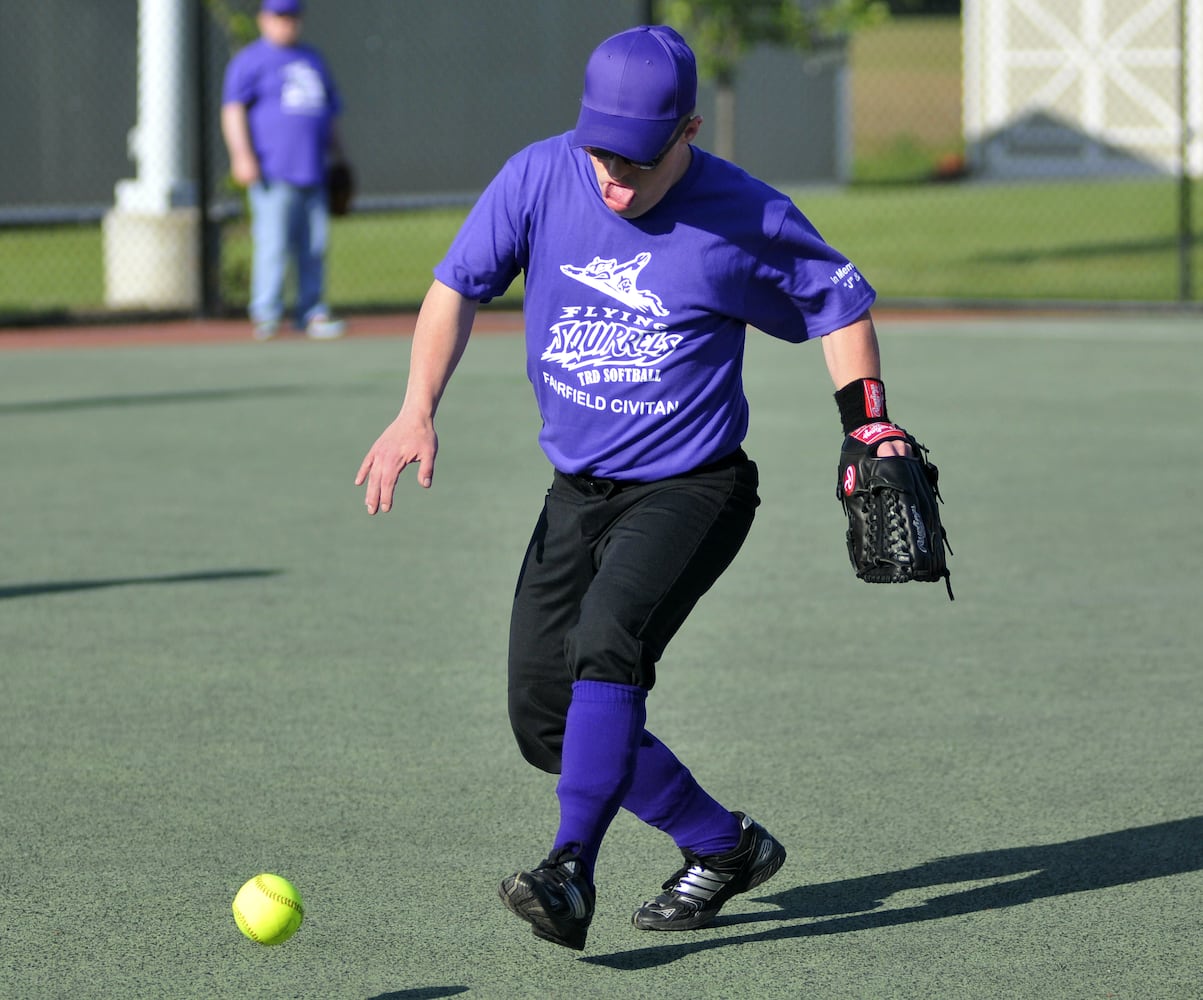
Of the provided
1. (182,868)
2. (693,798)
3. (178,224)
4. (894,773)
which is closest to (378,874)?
(182,868)

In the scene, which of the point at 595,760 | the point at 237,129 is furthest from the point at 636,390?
the point at 237,129

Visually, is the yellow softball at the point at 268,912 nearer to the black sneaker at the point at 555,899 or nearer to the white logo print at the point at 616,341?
the black sneaker at the point at 555,899

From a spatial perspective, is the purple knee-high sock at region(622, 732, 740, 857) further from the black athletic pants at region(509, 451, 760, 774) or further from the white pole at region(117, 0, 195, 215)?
the white pole at region(117, 0, 195, 215)

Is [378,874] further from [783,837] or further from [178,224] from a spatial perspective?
[178,224]

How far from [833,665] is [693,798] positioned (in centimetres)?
238

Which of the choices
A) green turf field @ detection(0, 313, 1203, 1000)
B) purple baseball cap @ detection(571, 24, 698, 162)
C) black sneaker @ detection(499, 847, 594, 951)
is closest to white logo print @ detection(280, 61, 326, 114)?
green turf field @ detection(0, 313, 1203, 1000)

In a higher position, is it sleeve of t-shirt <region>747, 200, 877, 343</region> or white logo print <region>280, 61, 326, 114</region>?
white logo print <region>280, 61, 326, 114</region>

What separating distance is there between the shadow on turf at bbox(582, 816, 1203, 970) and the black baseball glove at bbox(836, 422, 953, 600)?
0.77 meters

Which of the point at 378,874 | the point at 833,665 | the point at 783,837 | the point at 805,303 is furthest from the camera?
the point at 833,665

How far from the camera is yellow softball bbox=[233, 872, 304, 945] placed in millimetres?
4160

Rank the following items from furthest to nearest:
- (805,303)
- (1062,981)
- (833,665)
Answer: (833,665) → (805,303) → (1062,981)

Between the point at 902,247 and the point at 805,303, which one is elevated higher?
the point at 805,303

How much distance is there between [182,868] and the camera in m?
4.73

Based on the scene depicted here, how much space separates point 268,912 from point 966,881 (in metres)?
1.59
